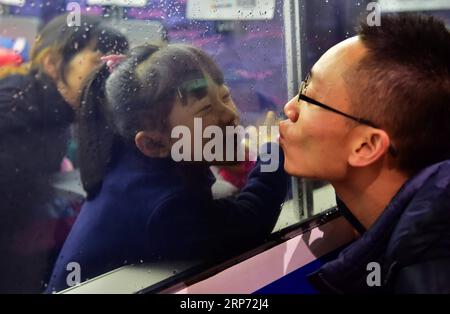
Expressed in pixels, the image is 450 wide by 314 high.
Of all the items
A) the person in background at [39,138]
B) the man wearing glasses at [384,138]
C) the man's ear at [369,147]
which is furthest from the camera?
the man's ear at [369,147]

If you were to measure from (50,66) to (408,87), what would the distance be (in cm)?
95

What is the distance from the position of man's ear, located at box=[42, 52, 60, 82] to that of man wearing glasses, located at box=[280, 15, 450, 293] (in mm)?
705

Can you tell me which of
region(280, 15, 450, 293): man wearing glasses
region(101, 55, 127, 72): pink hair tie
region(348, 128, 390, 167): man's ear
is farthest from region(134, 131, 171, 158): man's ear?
region(348, 128, 390, 167): man's ear

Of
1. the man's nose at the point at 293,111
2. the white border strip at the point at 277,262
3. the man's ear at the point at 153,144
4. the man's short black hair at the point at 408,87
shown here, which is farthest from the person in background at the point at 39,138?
the man's short black hair at the point at 408,87

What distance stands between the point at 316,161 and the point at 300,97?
208 millimetres

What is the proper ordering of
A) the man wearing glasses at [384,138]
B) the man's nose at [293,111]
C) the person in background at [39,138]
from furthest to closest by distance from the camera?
the man's nose at [293,111] < the man wearing glasses at [384,138] < the person in background at [39,138]

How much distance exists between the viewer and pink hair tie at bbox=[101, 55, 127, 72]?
122 centimetres

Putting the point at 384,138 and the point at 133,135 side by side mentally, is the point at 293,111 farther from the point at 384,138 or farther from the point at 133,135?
the point at 133,135

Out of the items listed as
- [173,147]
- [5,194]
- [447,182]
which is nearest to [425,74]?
[447,182]

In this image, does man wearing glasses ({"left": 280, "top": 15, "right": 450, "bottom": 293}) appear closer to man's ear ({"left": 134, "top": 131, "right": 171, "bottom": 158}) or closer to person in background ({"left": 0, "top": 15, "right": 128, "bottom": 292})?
man's ear ({"left": 134, "top": 131, "right": 171, "bottom": 158})

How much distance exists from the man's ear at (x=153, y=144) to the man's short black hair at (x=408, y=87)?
58 centimetres

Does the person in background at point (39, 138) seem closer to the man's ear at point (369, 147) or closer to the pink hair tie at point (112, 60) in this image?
the pink hair tie at point (112, 60)

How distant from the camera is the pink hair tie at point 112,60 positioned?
48.0 inches
